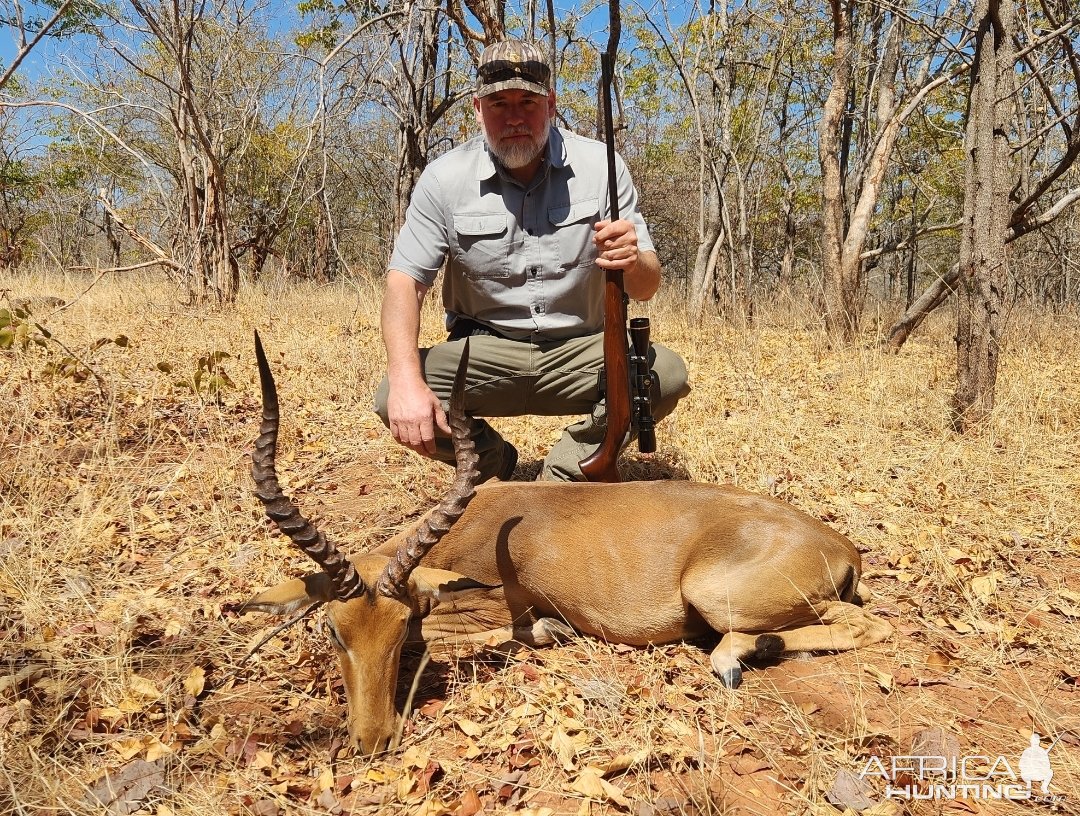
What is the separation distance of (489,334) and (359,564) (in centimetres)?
215

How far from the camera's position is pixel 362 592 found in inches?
111

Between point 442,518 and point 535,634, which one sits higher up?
point 442,518

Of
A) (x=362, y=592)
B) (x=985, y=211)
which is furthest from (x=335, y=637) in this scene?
(x=985, y=211)

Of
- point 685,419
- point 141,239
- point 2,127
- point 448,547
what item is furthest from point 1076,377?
point 2,127

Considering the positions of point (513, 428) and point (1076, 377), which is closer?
point (513, 428)

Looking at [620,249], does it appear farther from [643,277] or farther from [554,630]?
[554,630]

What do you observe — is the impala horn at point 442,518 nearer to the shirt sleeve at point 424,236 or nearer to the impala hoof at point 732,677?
the impala hoof at point 732,677

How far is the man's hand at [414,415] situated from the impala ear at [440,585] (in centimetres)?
87

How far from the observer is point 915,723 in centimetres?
285

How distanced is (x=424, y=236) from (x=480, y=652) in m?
2.55

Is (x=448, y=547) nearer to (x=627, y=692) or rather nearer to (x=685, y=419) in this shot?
(x=627, y=692)

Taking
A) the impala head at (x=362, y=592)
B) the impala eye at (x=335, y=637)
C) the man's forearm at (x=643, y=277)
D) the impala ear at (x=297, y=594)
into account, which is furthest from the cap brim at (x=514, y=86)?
the impala eye at (x=335, y=637)

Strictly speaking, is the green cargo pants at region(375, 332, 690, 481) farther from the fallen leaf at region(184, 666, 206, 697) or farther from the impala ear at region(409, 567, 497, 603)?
the fallen leaf at region(184, 666, 206, 697)
